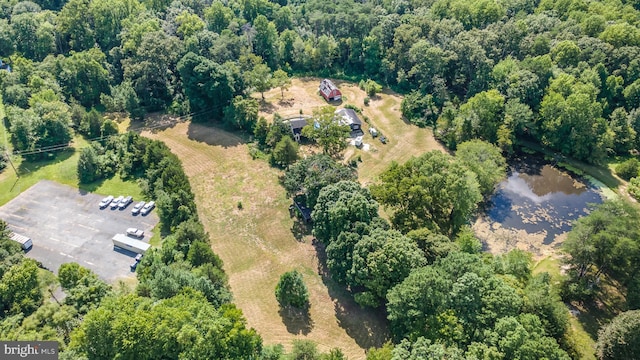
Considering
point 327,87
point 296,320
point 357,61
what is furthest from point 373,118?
point 296,320

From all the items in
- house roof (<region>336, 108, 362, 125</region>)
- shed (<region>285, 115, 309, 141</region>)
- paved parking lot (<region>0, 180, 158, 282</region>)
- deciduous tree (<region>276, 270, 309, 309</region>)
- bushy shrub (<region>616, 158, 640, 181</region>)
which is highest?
bushy shrub (<region>616, 158, 640, 181</region>)

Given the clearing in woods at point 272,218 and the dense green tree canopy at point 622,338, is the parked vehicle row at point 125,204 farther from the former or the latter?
the dense green tree canopy at point 622,338

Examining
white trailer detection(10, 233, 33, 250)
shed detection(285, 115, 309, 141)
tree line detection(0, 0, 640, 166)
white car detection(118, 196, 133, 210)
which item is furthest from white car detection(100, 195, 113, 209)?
shed detection(285, 115, 309, 141)

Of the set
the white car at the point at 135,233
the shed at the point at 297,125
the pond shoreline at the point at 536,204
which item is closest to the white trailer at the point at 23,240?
the white car at the point at 135,233

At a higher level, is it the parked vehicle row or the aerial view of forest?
the aerial view of forest

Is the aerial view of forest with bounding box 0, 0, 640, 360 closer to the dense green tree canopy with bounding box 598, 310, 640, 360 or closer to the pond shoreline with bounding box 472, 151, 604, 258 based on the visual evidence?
the dense green tree canopy with bounding box 598, 310, 640, 360
